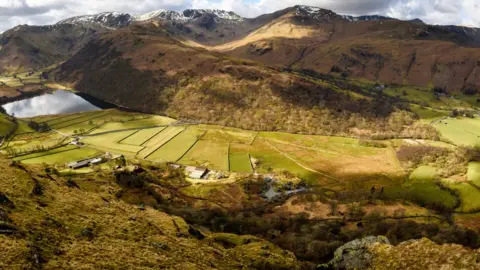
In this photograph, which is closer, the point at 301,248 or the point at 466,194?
the point at 301,248

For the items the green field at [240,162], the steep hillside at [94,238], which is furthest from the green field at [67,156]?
the steep hillside at [94,238]

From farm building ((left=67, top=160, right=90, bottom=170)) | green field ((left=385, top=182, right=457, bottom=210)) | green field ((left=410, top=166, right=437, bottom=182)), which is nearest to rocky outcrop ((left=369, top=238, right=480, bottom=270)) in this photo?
green field ((left=385, top=182, right=457, bottom=210))

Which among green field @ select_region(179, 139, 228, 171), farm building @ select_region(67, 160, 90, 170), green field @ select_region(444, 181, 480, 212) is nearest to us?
green field @ select_region(444, 181, 480, 212)

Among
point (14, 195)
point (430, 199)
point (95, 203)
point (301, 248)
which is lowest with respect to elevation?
point (430, 199)

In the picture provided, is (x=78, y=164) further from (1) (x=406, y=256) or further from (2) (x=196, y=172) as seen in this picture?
(1) (x=406, y=256)

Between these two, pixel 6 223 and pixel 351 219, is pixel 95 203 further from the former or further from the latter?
pixel 351 219

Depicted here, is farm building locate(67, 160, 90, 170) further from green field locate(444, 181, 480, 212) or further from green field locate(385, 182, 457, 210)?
green field locate(444, 181, 480, 212)

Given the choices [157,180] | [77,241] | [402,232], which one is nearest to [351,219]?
[402,232]
